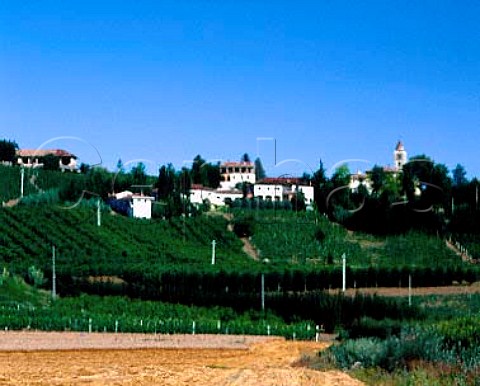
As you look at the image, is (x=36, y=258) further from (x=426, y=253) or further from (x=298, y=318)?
(x=426, y=253)

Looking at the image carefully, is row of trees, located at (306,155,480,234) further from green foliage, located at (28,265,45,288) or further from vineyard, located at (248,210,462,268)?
green foliage, located at (28,265,45,288)

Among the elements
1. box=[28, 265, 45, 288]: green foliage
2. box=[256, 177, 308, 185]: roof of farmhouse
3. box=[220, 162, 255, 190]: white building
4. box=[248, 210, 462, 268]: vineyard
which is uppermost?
box=[220, 162, 255, 190]: white building

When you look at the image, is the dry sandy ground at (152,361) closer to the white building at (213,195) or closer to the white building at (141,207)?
the white building at (141,207)

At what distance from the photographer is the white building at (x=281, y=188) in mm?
90762

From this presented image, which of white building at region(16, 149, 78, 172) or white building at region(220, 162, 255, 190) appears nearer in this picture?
white building at region(16, 149, 78, 172)

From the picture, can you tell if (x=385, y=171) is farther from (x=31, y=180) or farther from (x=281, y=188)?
(x=31, y=180)

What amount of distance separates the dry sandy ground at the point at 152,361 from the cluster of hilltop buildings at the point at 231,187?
40490mm

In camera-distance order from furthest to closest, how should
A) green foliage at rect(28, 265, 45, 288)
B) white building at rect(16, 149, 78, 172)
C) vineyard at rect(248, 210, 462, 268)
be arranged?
white building at rect(16, 149, 78, 172)
vineyard at rect(248, 210, 462, 268)
green foliage at rect(28, 265, 45, 288)

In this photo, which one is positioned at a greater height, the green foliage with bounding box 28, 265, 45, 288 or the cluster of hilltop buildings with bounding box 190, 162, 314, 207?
the cluster of hilltop buildings with bounding box 190, 162, 314, 207

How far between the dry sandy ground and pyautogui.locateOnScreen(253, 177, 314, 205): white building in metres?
58.2

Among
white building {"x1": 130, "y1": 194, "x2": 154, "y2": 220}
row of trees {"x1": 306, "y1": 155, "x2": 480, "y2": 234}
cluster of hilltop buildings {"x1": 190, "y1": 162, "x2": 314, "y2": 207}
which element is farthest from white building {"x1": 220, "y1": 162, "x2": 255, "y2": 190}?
white building {"x1": 130, "y1": 194, "x2": 154, "y2": 220}

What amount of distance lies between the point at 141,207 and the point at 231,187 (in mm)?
31602

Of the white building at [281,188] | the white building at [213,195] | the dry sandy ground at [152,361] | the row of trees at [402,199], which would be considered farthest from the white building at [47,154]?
the dry sandy ground at [152,361]

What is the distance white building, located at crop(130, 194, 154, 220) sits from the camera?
70.3 meters
